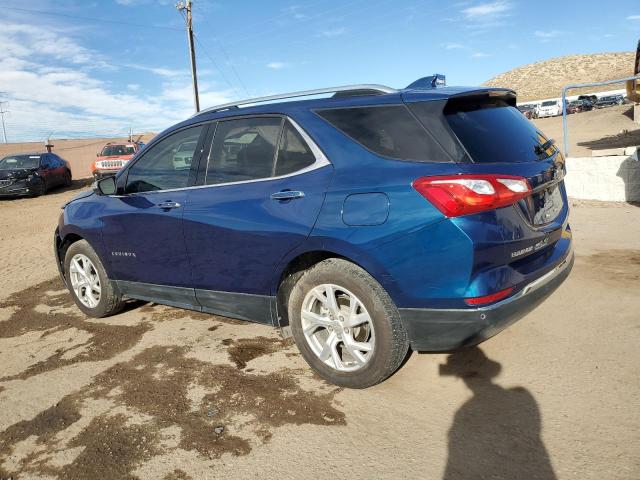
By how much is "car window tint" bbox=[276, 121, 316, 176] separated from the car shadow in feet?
5.57

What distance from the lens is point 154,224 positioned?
4.05 metres

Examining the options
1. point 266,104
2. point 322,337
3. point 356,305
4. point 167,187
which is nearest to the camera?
point 356,305

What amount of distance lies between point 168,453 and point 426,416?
1.41 metres

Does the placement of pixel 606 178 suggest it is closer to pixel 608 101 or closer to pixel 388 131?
pixel 388 131

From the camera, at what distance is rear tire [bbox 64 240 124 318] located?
471cm

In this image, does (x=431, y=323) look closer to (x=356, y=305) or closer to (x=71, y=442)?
(x=356, y=305)

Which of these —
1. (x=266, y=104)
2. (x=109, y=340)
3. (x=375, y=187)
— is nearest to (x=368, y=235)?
(x=375, y=187)

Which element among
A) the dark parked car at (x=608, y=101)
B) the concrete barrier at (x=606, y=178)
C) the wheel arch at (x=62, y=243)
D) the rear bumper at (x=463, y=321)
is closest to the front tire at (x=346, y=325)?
the rear bumper at (x=463, y=321)

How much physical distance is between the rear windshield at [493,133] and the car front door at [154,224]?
6.59 ft

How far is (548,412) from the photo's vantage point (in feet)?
9.04

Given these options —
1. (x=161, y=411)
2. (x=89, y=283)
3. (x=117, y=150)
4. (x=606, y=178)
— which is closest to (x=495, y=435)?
(x=161, y=411)

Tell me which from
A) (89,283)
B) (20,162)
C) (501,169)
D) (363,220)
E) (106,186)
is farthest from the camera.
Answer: (20,162)

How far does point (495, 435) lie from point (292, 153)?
2046mm

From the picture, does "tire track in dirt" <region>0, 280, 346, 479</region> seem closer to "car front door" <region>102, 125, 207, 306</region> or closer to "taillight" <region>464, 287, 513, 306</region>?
"car front door" <region>102, 125, 207, 306</region>
